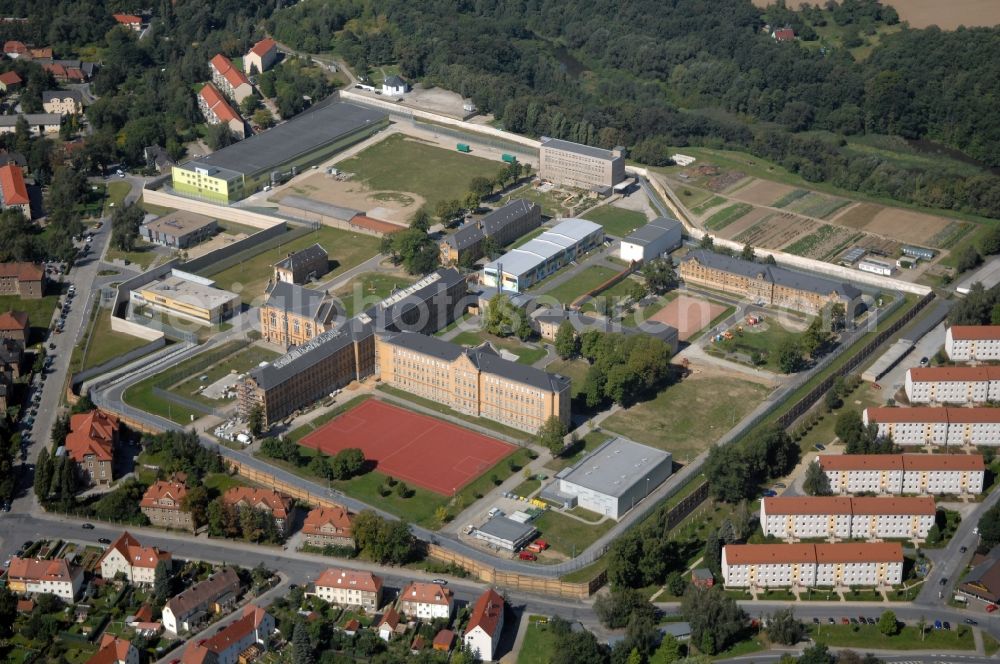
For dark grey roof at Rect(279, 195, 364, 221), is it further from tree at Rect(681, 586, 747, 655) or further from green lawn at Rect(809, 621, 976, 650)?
green lawn at Rect(809, 621, 976, 650)

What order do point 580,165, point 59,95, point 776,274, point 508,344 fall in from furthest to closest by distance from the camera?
point 59,95
point 580,165
point 776,274
point 508,344

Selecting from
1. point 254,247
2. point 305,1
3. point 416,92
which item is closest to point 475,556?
point 254,247

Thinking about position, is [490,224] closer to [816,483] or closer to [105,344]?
[105,344]

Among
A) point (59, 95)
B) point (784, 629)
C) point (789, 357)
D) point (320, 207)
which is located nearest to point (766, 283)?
point (789, 357)

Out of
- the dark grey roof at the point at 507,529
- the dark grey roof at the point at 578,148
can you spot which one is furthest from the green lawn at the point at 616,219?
the dark grey roof at the point at 507,529

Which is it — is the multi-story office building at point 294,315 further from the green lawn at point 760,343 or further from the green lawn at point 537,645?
the green lawn at point 537,645

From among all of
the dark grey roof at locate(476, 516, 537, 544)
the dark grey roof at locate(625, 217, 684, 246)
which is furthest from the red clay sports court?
the dark grey roof at locate(625, 217, 684, 246)

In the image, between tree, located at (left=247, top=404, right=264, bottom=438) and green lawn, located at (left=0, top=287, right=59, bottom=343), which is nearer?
tree, located at (left=247, top=404, right=264, bottom=438)
